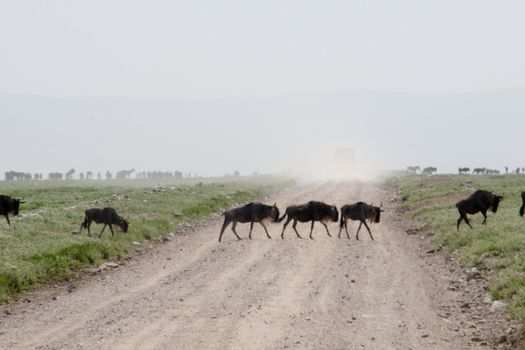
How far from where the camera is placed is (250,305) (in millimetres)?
13148

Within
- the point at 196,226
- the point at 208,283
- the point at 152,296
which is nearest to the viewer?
the point at 152,296

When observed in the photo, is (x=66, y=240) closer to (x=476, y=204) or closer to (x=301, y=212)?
(x=301, y=212)

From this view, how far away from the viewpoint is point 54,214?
27922 mm

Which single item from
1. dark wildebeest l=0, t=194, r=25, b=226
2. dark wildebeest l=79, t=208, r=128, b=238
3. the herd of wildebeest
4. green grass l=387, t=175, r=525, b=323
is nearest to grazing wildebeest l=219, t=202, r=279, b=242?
the herd of wildebeest

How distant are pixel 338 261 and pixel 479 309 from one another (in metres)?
6.45

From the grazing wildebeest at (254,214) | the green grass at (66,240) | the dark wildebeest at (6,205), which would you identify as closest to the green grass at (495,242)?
the grazing wildebeest at (254,214)

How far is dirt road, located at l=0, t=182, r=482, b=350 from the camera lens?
10727 millimetres

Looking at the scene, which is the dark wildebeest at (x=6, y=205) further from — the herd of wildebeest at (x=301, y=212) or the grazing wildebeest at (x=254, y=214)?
the grazing wildebeest at (x=254, y=214)

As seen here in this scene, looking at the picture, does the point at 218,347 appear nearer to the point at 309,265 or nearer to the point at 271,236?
the point at 309,265

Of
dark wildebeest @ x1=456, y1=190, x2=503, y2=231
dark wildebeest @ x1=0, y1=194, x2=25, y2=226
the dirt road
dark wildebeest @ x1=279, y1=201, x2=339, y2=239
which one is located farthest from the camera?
dark wildebeest @ x1=279, y1=201, x2=339, y2=239

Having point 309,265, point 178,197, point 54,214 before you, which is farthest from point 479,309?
point 178,197

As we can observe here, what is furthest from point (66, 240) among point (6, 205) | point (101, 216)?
point (6, 205)

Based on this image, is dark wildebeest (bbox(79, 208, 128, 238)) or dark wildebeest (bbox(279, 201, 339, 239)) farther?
dark wildebeest (bbox(279, 201, 339, 239))

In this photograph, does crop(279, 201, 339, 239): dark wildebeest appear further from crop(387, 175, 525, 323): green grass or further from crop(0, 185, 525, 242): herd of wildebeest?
crop(387, 175, 525, 323): green grass
